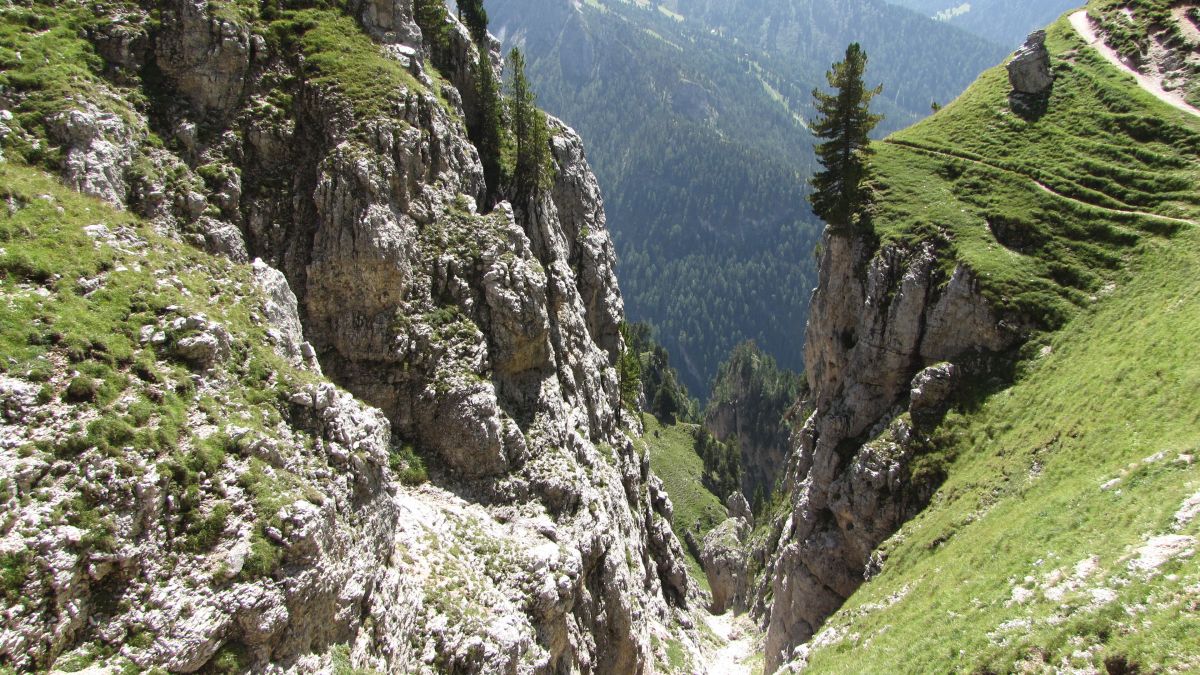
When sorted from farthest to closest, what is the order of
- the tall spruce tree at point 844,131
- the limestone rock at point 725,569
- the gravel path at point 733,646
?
the limestone rock at point 725,569, the tall spruce tree at point 844,131, the gravel path at point 733,646

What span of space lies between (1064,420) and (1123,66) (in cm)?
5997

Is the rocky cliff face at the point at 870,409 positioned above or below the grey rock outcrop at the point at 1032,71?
below

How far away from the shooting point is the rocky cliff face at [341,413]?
19.4 meters

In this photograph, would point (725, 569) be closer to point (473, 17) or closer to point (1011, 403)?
point (1011, 403)

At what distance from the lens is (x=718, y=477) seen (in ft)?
506

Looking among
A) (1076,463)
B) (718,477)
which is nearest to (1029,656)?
(1076,463)

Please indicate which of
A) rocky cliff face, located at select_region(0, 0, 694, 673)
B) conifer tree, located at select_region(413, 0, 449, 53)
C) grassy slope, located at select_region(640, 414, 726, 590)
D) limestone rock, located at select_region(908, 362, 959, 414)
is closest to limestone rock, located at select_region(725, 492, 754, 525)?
grassy slope, located at select_region(640, 414, 726, 590)

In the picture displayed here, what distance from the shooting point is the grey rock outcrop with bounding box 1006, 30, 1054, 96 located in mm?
74750

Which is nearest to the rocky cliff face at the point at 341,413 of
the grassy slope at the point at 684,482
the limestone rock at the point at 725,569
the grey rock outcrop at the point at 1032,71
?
the limestone rock at the point at 725,569

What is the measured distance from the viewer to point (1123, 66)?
244 ft

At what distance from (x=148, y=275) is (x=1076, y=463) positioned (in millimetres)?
48426

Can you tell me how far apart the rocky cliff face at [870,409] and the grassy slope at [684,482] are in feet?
160

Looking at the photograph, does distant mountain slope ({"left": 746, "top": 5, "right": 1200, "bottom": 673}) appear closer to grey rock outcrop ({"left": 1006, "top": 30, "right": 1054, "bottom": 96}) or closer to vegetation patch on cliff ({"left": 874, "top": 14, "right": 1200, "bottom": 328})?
vegetation patch on cliff ({"left": 874, "top": 14, "right": 1200, "bottom": 328})

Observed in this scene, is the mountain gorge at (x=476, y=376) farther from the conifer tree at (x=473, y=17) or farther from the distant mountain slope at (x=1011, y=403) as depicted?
the conifer tree at (x=473, y=17)
